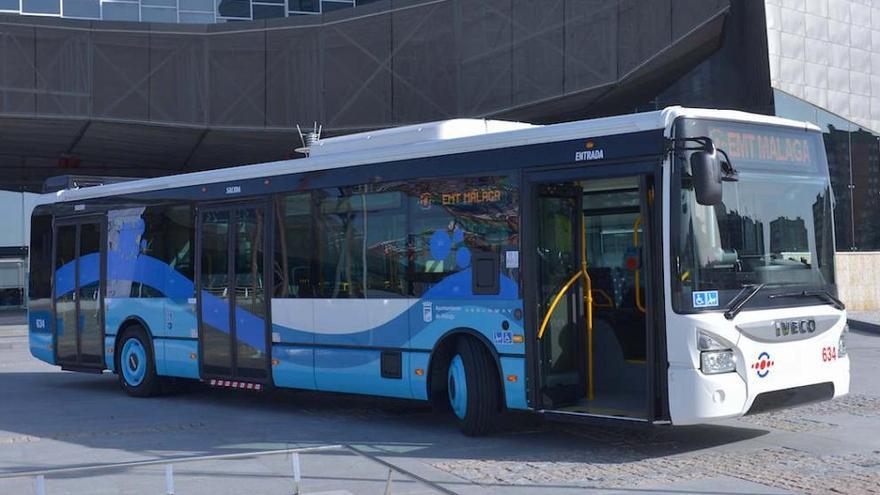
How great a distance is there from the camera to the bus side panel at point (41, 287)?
54.9 ft

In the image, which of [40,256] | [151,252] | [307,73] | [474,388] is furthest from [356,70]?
[474,388]

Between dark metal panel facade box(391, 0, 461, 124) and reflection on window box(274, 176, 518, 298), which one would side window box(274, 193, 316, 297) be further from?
dark metal panel facade box(391, 0, 461, 124)

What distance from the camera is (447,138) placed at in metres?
11.0

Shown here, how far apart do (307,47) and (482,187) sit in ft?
83.3

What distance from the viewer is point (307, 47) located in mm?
34688

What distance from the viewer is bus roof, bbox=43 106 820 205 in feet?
30.6

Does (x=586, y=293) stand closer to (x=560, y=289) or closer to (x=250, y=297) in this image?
(x=560, y=289)

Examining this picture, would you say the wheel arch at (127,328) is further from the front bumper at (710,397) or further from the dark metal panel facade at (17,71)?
the dark metal panel facade at (17,71)

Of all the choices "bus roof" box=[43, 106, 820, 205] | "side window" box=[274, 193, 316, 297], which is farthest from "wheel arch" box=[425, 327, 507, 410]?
"side window" box=[274, 193, 316, 297]

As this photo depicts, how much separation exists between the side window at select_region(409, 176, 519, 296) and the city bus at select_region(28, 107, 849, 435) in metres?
0.02

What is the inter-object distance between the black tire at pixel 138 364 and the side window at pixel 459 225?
5391 millimetres

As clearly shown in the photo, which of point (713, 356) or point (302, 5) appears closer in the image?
point (713, 356)

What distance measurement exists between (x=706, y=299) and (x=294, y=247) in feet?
17.6

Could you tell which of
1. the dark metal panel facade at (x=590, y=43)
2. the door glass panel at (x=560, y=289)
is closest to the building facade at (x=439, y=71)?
the dark metal panel facade at (x=590, y=43)
